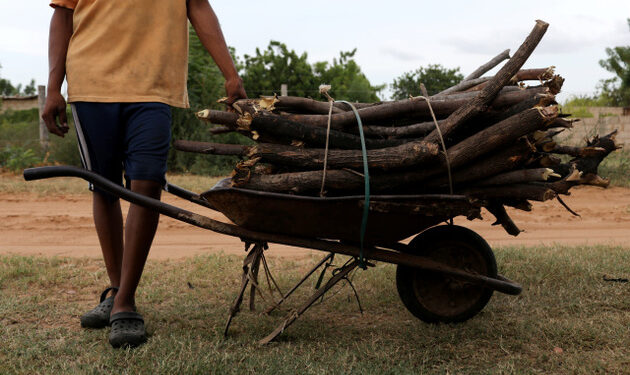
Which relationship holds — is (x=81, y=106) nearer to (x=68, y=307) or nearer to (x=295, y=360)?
(x=68, y=307)

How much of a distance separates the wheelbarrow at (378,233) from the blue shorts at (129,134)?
23 centimetres

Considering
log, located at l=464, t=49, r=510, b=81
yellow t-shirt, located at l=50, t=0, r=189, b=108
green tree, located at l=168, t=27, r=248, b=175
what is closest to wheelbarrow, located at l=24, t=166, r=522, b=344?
yellow t-shirt, located at l=50, t=0, r=189, b=108

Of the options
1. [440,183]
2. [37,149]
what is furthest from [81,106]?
[37,149]

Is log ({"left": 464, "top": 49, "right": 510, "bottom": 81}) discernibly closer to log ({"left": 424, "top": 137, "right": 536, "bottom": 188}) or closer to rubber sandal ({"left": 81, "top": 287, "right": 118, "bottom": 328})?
log ({"left": 424, "top": 137, "right": 536, "bottom": 188})

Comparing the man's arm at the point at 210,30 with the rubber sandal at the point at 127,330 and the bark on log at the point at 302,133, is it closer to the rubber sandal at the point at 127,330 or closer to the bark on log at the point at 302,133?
the bark on log at the point at 302,133

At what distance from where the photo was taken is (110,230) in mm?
3047

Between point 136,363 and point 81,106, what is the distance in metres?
1.24

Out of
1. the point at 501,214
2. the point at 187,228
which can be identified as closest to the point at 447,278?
the point at 501,214

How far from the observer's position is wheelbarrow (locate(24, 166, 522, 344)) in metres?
2.45

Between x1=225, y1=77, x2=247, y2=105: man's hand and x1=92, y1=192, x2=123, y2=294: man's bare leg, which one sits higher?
x1=225, y1=77, x2=247, y2=105: man's hand

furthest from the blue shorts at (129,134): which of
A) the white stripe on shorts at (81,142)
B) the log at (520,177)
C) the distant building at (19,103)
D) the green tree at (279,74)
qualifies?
the distant building at (19,103)

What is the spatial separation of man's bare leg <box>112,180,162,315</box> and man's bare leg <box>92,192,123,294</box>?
28 cm

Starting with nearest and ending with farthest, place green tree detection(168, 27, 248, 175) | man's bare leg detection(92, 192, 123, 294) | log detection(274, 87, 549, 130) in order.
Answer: log detection(274, 87, 549, 130) → man's bare leg detection(92, 192, 123, 294) → green tree detection(168, 27, 248, 175)

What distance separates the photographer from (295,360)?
2.54 meters
